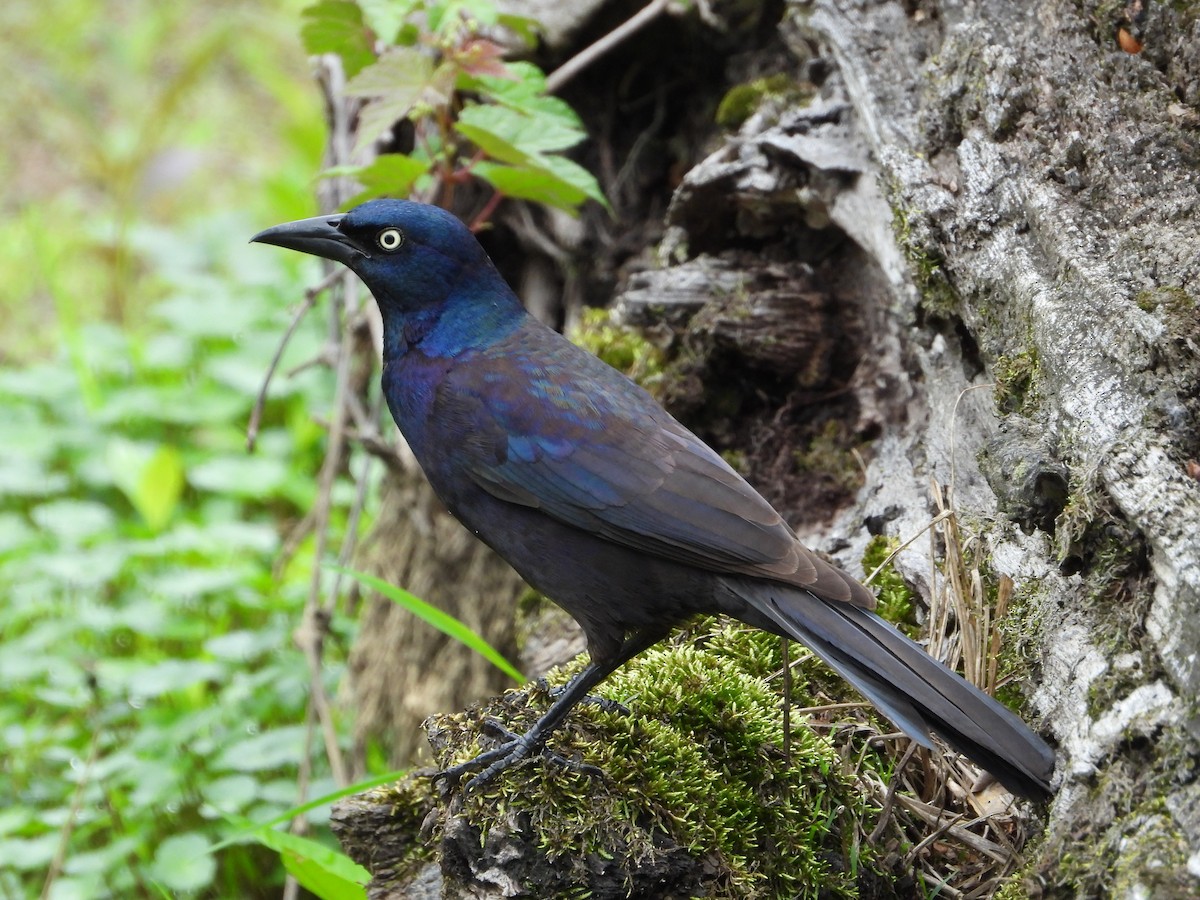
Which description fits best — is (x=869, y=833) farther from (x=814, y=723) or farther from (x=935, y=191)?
(x=935, y=191)

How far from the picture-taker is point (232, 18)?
35.0 ft

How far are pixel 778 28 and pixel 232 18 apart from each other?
7.56 m

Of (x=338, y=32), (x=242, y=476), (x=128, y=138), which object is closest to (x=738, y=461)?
(x=338, y=32)

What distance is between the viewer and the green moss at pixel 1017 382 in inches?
112

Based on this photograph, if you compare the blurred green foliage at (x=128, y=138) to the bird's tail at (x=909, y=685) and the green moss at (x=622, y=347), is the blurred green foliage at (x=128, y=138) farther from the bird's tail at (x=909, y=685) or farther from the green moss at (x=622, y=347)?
the bird's tail at (x=909, y=685)

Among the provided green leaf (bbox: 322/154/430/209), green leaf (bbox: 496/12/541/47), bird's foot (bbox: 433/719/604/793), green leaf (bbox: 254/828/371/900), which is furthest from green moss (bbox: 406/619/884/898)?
green leaf (bbox: 496/12/541/47)

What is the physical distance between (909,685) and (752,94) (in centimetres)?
270

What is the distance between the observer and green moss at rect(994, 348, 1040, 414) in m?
2.85

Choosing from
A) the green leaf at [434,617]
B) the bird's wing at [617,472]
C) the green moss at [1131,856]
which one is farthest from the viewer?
the green leaf at [434,617]

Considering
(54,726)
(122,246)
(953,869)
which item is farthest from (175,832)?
(122,246)

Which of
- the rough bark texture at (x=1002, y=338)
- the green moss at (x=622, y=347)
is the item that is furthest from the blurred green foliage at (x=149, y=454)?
the rough bark texture at (x=1002, y=338)

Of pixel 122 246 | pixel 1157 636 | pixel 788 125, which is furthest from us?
pixel 122 246

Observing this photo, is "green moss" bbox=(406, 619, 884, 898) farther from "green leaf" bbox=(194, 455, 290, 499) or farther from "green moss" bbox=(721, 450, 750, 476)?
"green leaf" bbox=(194, 455, 290, 499)

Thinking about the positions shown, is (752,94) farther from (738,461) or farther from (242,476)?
(242,476)
